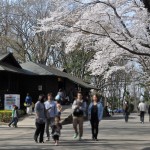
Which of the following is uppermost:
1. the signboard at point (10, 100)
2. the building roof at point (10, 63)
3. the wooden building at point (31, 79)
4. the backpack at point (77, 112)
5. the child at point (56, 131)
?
the building roof at point (10, 63)

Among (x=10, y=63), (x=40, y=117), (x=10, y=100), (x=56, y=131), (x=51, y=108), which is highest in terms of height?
(x=10, y=63)

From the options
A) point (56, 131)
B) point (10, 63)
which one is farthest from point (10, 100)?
point (56, 131)

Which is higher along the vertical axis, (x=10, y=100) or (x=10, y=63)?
(x=10, y=63)

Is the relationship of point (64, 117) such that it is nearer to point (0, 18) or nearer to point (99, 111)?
point (99, 111)

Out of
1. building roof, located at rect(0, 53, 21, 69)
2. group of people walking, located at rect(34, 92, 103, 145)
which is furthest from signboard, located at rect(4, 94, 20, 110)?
group of people walking, located at rect(34, 92, 103, 145)

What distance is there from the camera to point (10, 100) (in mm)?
31016

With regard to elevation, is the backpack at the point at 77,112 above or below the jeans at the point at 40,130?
above

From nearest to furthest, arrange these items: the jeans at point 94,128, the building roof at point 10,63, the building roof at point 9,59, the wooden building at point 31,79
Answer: the jeans at point 94,128, the building roof at point 10,63, the building roof at point 9,59, the wooden building at point 31,79

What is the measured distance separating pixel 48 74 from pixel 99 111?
71.8 ft

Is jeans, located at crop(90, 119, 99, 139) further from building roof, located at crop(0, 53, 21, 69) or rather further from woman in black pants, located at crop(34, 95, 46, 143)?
building roof, located at crop(0, 53, 21, 69)

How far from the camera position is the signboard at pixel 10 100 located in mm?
30866

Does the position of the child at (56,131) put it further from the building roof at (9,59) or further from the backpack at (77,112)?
the building roof at (9,59)

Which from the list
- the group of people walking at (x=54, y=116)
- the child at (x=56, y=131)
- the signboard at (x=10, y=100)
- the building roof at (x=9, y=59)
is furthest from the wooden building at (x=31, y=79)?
the child at (x=56, y=131)

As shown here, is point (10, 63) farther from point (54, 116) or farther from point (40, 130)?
point (40, 130)
